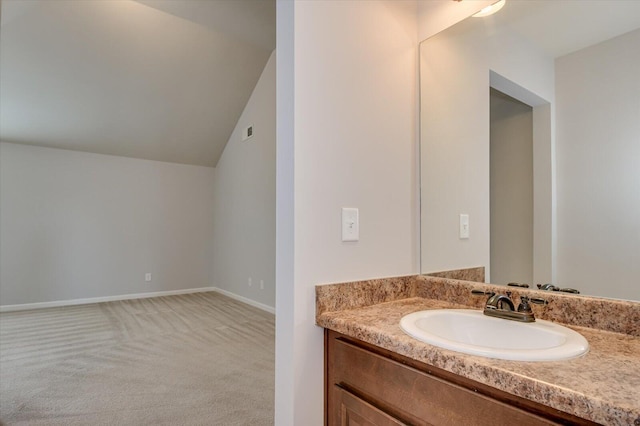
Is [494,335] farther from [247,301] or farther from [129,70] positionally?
[129,70]

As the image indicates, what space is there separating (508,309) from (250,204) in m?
4.12

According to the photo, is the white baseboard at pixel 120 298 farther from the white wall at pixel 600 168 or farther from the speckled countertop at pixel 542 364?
the white wall at pixel 600 168

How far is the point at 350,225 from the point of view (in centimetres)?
123

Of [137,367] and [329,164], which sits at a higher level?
[329,164]

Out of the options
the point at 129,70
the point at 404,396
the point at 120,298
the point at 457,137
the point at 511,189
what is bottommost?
the point at 120,298

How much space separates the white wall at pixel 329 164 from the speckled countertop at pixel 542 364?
4.2 inches

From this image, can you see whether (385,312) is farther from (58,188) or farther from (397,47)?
(58,188)

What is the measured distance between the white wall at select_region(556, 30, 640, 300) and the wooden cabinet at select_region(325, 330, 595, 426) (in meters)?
0.56

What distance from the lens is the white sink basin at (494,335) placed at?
74cm

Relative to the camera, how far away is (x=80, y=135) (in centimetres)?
472

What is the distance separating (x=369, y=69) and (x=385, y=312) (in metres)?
0.90

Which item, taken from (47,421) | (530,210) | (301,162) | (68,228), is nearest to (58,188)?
(68,228)

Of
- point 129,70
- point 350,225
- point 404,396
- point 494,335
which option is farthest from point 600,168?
point 129,70

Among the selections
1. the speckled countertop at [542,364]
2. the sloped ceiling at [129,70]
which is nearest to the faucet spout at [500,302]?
the speckled countertop at [542,364]
